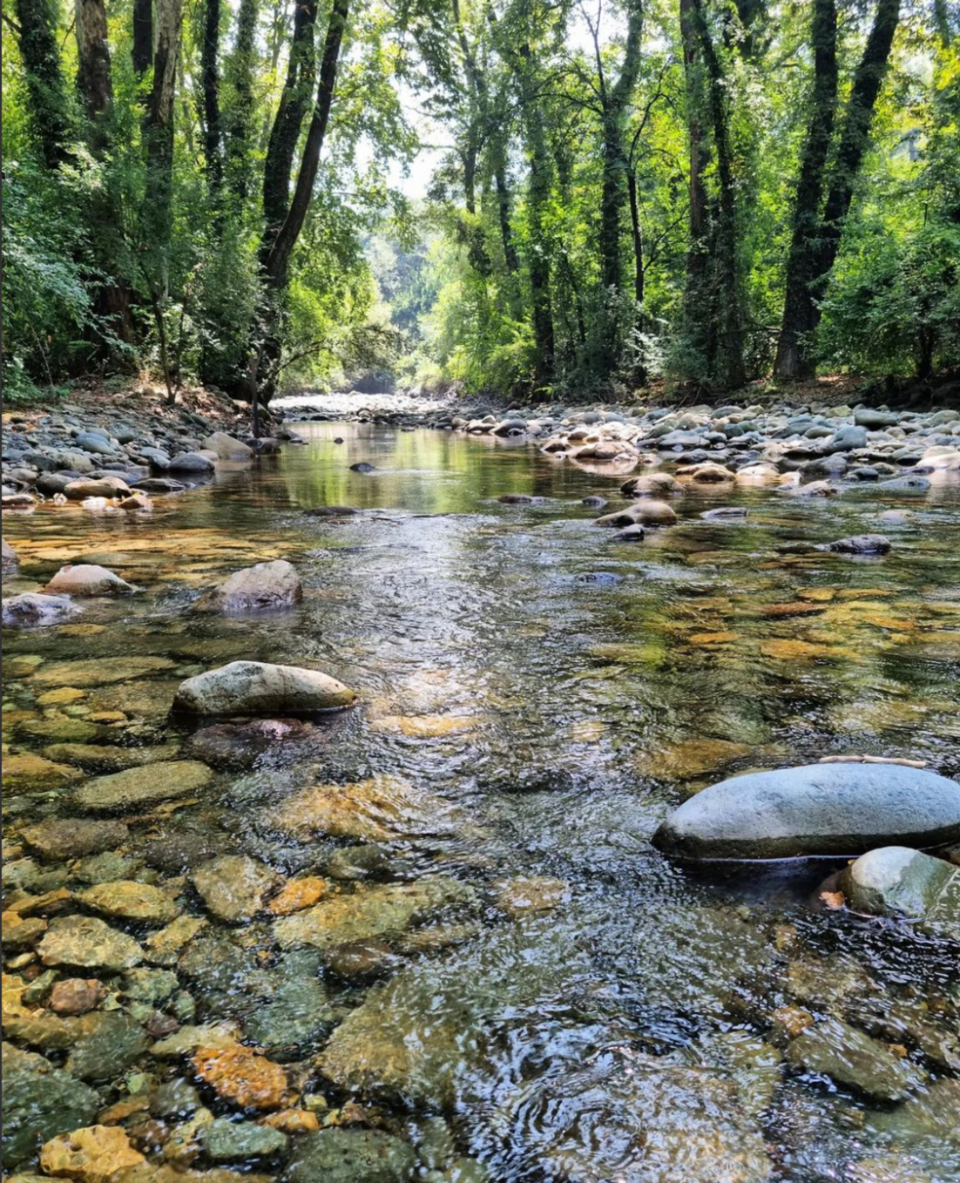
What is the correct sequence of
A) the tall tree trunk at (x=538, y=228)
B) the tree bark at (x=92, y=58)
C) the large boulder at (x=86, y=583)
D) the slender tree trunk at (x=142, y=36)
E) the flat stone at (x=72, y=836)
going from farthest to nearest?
1. the tall tree trunk at (x=538, y=228)
2. the slender tree trunk at (x=142, y=36)
3. the tree bark at (x=92, y=58)
4. the large boulder at (x=86, y=583)
5. the flat stone at (x=72, y=836)

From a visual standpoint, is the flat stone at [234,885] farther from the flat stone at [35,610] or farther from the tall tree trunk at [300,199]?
the tall tree trunk at [300,199]

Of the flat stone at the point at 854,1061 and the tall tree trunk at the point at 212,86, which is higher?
the tall tree trunk at the point at 212,86

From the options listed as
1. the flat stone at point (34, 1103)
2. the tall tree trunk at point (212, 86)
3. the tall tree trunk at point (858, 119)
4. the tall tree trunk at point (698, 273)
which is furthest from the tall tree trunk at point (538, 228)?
the flat stone at point (34, 1103)

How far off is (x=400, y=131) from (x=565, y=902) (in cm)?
1937

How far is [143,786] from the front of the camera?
2043 millimetres

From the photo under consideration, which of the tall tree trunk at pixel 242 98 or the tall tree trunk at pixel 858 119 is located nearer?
the tall tree trunk at pixel 858 119

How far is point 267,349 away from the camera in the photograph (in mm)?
16141

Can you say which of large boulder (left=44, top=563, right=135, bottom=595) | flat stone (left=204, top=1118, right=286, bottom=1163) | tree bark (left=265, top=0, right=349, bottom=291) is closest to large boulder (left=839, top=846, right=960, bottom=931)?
flat stone (left=204, top=1118, right=286, bottom=1163)

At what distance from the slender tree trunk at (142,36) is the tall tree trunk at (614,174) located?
945 cm

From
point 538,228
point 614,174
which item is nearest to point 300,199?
point 614,174

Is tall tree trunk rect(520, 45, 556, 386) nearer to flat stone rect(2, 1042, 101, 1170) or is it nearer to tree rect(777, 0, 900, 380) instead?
tree rect(777, 0, 900, 380)

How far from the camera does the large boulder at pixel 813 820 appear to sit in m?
1.77

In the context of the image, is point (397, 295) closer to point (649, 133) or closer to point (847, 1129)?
point (649, 133)

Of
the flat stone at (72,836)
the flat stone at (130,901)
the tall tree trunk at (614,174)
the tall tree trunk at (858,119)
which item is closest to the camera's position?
the flat stone at (130,901)
